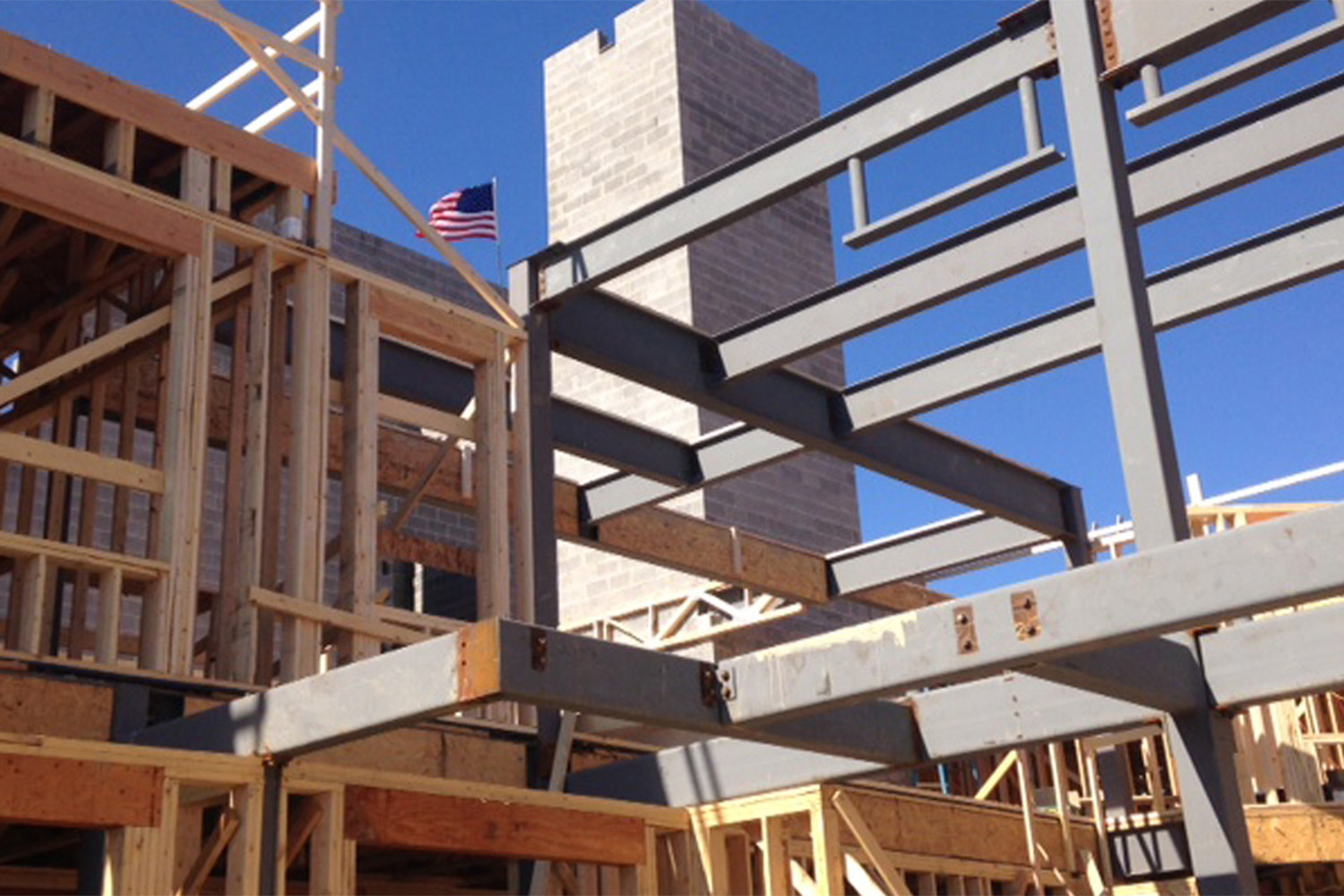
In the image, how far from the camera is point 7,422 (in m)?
13.0

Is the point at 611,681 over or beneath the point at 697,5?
beneath

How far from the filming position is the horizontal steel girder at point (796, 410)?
1160cm

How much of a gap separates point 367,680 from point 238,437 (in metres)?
3.78

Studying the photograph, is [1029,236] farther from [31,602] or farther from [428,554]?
[428,554]

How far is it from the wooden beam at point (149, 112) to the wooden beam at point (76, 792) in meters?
4.42

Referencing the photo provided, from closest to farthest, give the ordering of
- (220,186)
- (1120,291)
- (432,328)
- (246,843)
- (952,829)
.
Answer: (246,843) < (1120,291) < (220,186) < (432,328) < (952,829)

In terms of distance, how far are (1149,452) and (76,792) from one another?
17.2 ft

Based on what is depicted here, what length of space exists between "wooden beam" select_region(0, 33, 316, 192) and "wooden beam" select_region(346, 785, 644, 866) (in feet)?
14.6

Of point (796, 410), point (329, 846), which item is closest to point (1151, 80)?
point (796, 410)

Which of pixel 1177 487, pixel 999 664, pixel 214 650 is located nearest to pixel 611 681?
pixel 999 664

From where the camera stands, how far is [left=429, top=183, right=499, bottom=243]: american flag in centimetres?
1719

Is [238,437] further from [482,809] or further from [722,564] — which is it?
[722,564]

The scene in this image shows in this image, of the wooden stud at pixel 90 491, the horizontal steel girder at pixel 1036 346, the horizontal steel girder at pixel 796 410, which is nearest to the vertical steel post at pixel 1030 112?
the horizontal steel girder at pixel 1036 346

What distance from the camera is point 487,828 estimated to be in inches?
328
